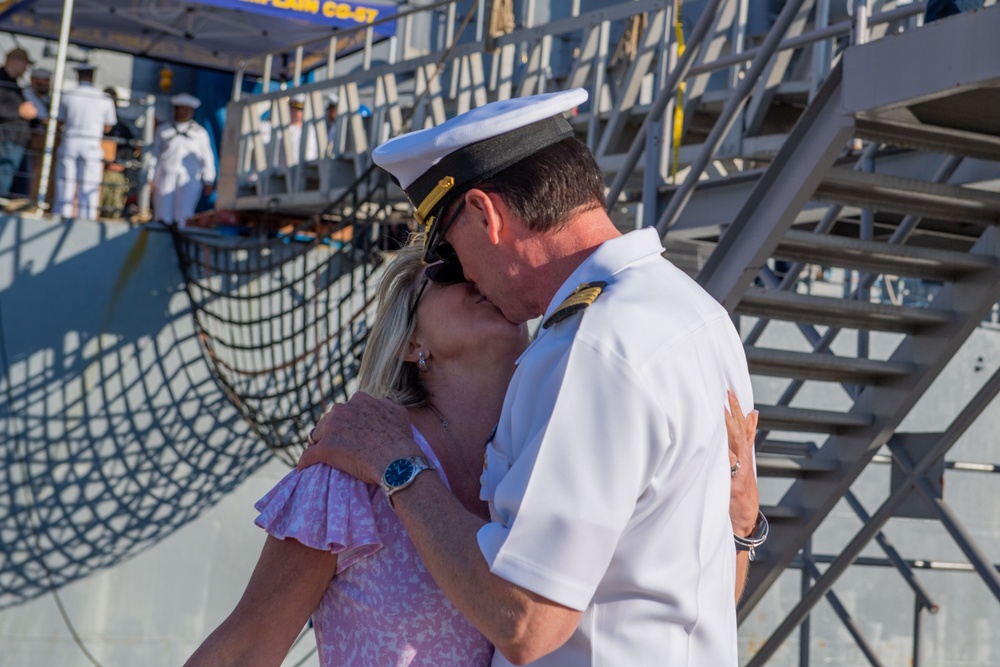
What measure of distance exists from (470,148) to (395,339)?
1.71ft

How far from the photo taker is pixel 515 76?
25.8ft

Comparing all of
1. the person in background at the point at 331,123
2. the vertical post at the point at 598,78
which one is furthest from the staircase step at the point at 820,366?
the person in background at the point at 331,123

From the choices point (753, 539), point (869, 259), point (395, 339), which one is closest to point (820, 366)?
point (869, 259)

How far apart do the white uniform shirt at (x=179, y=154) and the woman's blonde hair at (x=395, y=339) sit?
26.6 ft

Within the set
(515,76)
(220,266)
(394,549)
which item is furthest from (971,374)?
(394,549)

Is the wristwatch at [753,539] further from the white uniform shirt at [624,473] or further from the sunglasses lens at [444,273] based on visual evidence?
the sunglasses lens at [444,273]

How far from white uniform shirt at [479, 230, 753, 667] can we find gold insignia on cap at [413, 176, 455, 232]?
25 cm

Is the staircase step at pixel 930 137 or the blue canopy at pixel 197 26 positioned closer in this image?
the staircase step at pixel 930 137

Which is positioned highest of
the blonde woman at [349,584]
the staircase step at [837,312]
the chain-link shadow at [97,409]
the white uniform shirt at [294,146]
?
the white uniform shirt at [294,146]

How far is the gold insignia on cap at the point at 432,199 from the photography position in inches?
73.2

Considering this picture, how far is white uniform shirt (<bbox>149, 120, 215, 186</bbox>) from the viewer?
9984 mm

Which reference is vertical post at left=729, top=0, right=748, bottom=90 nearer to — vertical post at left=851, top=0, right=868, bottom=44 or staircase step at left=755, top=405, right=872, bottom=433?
staircase step at left=755, top=405, right=872, bottom=433

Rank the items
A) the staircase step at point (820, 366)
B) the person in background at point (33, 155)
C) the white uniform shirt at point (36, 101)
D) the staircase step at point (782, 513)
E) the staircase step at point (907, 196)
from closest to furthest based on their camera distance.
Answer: the staircase step at point (907, 196) < the staircase step at point (820, 366) < the staircase step at point (782, 513) < the person in background at point (33, 155) < the white uniform shirt at point (36, 101)

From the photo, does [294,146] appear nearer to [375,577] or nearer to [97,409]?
→ [97,409]
